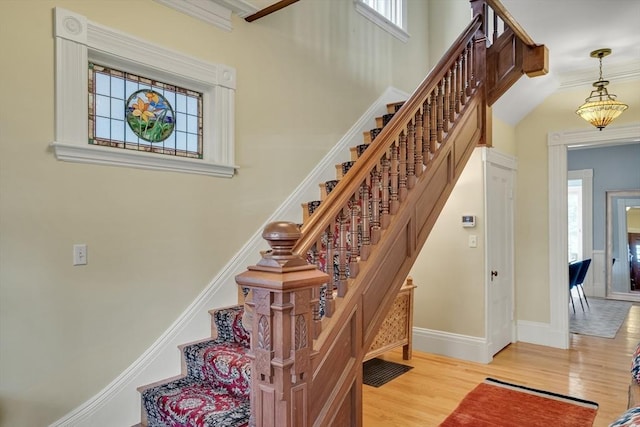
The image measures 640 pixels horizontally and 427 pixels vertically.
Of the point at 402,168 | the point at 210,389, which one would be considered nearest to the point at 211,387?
the point at 210,389

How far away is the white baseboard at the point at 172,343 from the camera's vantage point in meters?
2.34

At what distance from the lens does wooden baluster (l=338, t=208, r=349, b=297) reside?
193 centimetres

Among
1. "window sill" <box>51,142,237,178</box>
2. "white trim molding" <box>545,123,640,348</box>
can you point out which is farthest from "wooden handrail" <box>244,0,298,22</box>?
"white trim molding" <box>545,123,640,348</box>

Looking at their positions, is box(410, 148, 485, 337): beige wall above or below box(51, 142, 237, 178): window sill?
below

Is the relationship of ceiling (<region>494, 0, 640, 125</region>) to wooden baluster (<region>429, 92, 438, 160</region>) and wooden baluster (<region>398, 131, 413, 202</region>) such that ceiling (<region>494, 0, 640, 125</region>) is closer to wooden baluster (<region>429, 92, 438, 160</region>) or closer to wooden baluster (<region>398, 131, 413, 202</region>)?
wooden baluster (<region>429, 92, 438, 160</region>)

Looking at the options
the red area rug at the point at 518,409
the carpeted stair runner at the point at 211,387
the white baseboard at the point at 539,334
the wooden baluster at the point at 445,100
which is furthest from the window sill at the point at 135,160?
the white baseboard at the point at 539,334

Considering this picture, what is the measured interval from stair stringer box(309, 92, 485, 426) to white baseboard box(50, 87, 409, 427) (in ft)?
4.20

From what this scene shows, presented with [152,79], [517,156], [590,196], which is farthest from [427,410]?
[590,196]

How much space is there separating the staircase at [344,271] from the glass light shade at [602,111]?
4.71 ft

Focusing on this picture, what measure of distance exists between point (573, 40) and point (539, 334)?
324cm

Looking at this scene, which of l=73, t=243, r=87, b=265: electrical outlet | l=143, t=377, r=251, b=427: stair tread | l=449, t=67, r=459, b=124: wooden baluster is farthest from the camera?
l=449, t=67, r=459, b=124: wooden baluster

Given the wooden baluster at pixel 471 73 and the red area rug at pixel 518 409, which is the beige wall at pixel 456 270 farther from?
the wooden baluster at pixel 471 73

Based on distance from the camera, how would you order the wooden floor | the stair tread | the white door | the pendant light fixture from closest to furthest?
the stair tread
the wooden floor
the pendant light fixture
the white door

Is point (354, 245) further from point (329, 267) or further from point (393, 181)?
point (393, 181)
